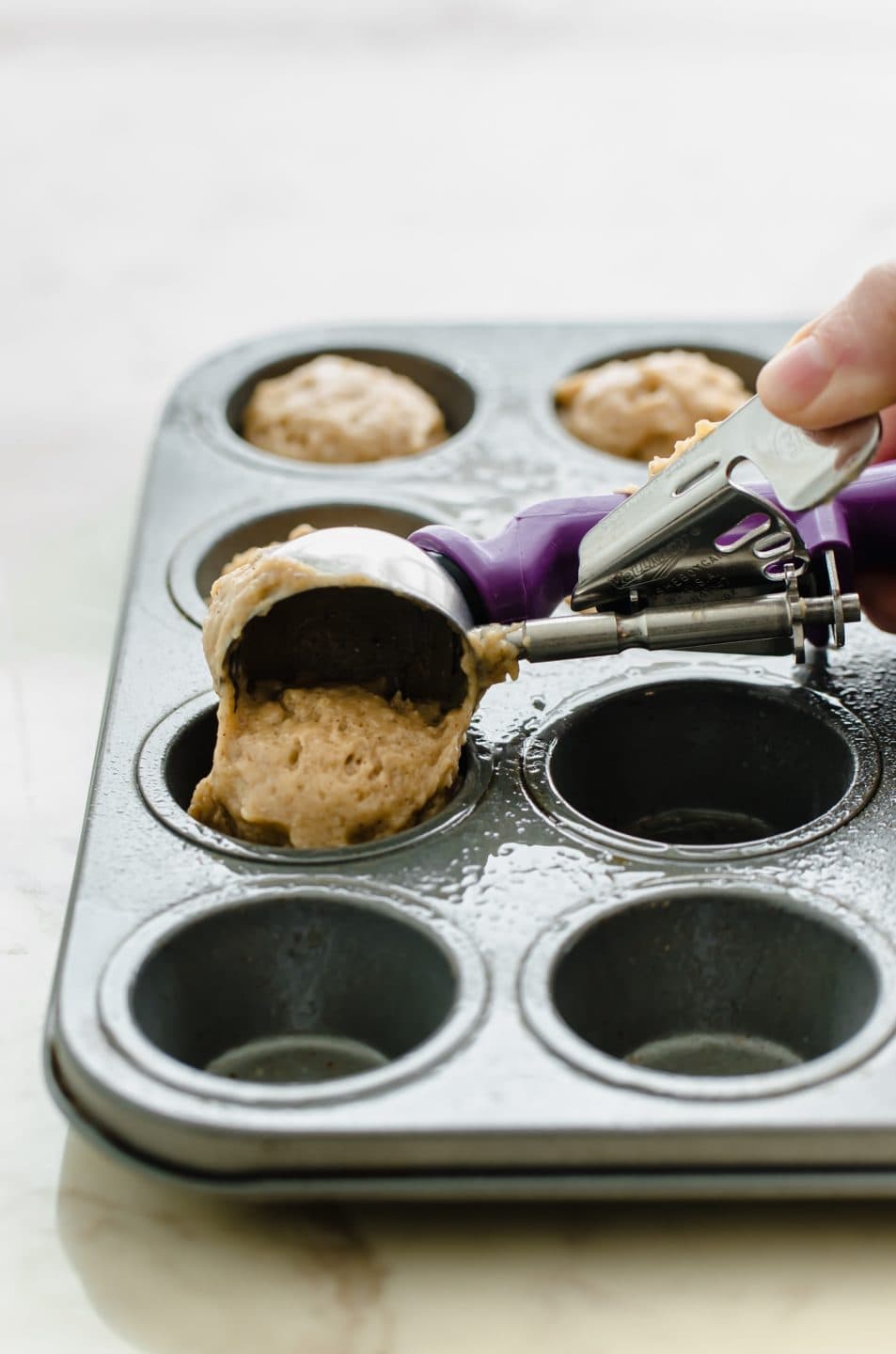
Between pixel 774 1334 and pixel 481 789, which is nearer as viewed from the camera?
pixel 774 1334

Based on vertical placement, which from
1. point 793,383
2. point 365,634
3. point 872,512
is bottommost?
point 365,634

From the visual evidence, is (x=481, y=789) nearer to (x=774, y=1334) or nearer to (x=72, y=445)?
(x=774, y=1334)

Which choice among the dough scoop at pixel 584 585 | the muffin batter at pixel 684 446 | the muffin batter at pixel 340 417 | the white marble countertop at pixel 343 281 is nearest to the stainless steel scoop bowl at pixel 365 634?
the dough scoop at pixel 584 585

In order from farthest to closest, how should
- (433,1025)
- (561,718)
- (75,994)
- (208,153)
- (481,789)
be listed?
1. (208,153)
2. (561,718)
3. (481,789)
4. (433,1025)
5. (75,994)

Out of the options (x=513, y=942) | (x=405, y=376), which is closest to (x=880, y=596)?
(x=513, y=942)

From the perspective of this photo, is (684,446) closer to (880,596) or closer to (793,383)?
(793,383)

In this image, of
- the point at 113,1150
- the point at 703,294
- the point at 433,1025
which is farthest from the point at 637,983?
the point at 703,294

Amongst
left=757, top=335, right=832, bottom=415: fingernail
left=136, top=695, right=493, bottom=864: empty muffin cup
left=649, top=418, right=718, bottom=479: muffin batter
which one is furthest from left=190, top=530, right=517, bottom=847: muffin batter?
left=757, top=335, right=832, bottom=415: fingernail
